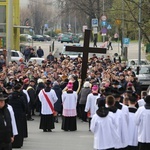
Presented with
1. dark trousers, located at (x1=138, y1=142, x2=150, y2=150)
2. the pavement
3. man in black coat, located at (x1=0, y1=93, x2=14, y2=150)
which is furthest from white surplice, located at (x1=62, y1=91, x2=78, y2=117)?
man in black coat, located at (x1=0, y1=93, x2=14, y2=150)

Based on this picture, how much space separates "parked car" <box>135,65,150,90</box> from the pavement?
10548mm

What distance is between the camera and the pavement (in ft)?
62.1

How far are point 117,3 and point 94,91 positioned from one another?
140ft

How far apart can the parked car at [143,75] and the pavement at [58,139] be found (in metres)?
10.5

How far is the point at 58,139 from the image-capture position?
20.6m

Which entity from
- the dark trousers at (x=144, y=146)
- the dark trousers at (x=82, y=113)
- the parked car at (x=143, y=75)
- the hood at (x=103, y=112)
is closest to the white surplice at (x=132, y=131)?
the dark trousers at (x=144, y=146)

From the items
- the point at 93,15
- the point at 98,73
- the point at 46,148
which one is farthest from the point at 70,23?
the point at 46,148

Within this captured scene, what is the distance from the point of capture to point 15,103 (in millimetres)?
18234

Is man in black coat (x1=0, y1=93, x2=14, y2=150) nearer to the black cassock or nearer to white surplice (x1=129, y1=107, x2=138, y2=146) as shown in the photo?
white surplice (x1=129, y1=107, x2=138, y2=146)

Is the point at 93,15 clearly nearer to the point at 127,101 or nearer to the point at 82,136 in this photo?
the point at 82,136

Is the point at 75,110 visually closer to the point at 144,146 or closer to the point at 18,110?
the point at 18,110

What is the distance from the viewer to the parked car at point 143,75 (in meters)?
34.4

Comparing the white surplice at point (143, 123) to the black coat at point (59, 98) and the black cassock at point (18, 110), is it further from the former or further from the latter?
the black coat at point (59, 98)

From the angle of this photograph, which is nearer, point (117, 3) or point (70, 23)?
point (117, 3)
